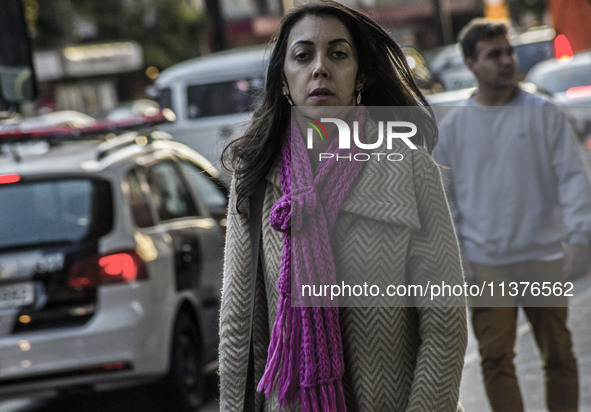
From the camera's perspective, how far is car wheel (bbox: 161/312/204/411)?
657cm

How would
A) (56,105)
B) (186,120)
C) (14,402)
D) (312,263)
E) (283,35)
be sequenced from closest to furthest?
(312,263)
(283,35)
(14,402)
(186,120)
(56,105)

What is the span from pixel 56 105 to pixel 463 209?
139ft

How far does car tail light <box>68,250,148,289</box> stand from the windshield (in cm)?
19

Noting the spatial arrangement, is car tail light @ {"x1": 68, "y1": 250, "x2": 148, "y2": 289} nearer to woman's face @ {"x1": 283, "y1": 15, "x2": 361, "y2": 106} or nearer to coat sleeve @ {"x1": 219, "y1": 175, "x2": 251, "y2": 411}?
coat sleeve @ {"x1": 219, "y1": 175, "x2": 251, "y2": 411}

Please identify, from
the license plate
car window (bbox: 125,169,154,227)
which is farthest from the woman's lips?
car window (bbox: 125,169,154,227)

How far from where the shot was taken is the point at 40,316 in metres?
6.10

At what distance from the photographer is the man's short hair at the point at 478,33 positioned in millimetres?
5133

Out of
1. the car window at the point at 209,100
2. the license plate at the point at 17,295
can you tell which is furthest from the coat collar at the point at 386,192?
the car window at the point at 209,100

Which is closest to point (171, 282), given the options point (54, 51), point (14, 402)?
point (14, 402)

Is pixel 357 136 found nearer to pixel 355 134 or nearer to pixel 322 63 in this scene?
pixel 355 134

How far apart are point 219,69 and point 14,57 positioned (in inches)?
423

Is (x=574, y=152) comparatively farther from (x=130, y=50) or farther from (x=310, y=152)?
(x=130, y=50)

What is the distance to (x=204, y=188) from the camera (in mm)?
7992

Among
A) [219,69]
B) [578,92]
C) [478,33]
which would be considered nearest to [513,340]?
[478,33]
